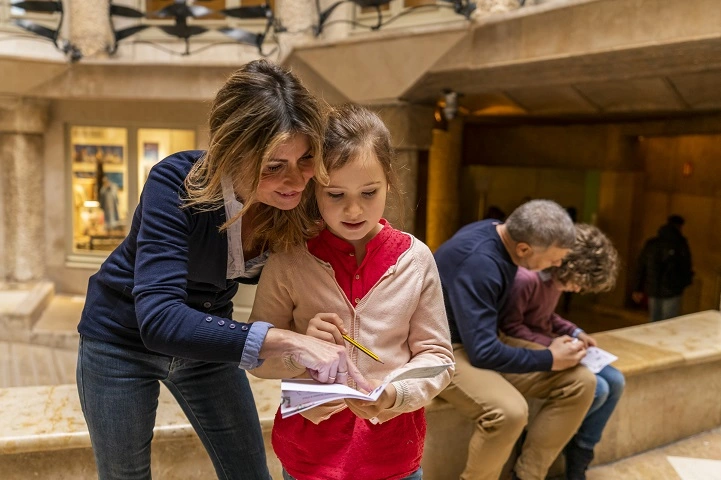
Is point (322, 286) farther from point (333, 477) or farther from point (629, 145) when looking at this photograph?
point (629, 145)

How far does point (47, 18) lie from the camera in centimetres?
771

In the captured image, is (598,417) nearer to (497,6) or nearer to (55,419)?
(55,419)

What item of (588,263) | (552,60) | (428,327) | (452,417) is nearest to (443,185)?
(552,60)

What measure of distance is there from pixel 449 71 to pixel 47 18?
519cm

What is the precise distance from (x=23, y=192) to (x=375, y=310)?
26.7 ft

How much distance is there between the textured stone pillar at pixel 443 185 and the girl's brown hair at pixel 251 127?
734 cm

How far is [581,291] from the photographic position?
270 cm

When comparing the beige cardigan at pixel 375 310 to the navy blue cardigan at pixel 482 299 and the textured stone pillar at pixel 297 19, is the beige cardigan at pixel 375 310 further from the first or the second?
the textured stone pillar at pixel 297 19

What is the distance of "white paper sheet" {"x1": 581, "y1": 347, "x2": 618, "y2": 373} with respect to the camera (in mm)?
2522

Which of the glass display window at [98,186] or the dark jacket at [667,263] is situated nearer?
the dark jacket at [667,263]

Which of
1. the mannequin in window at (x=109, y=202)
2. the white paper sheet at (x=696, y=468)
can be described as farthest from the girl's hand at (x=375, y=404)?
the mannequin in window at (x=109, y=202)

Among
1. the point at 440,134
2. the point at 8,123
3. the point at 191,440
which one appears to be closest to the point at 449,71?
the point at 440,134

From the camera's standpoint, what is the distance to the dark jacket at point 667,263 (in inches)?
250

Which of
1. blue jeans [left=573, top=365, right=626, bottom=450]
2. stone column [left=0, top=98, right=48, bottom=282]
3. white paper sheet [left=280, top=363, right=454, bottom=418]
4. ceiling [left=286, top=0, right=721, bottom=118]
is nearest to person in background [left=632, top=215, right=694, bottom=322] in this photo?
ceiling [left=286, top=0, right=721, bottom=118]
